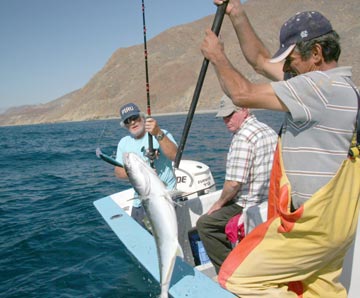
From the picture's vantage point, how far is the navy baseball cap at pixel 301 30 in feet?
7.87

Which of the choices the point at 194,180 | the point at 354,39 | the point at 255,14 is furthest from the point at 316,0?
the point at 194,180

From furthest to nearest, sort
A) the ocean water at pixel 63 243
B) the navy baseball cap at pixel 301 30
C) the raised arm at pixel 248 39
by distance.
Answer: the ocean water at pixel 63 243 < the raised arm at pixel 248 39 < the navy baseball cap at pixel 301 30

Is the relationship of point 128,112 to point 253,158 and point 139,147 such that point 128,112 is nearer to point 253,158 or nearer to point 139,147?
point 139,147

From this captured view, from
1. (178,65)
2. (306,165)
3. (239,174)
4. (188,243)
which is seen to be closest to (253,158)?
(239,174)

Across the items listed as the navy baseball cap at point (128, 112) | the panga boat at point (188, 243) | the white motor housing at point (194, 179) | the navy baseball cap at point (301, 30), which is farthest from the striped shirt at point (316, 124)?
the white motor housing at point (194, 179)

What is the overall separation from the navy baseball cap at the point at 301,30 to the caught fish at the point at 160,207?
4.66ft

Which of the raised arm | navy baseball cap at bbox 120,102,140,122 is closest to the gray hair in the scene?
the raised arm

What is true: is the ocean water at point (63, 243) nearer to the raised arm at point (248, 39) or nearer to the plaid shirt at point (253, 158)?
the plaid shirt at point (253, 158)

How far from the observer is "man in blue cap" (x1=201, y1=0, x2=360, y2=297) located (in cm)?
226

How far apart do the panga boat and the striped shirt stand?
1032mm

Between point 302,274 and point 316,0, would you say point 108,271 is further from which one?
point 316,0

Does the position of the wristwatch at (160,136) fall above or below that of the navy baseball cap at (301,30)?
below

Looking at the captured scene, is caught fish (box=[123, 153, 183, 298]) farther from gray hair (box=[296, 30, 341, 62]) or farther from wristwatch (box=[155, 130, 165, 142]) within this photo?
gray hair (box=[296, 30, 341, 62])

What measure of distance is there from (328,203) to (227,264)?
937 mm
